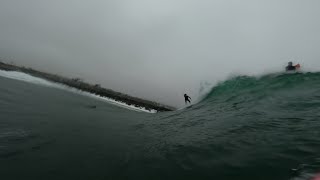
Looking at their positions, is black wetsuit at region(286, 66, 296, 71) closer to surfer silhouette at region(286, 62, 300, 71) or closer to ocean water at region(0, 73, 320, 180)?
surfer silhouette at region(286, 62, 300, 71)

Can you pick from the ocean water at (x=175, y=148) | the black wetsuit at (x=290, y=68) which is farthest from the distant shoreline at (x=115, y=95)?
the ocean water at (x=175, y=148)

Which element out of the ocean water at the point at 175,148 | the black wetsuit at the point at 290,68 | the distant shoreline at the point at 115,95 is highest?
the black wetsuit at the point at 290,68

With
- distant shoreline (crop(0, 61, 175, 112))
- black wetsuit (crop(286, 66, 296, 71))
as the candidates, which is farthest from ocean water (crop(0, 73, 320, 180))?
distant shoreline (crop(0, 61, 175, 112))

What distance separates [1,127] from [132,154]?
867cm

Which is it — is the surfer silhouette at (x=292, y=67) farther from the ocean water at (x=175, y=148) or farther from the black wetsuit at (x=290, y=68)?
the ocean water at (x=175, y=148)

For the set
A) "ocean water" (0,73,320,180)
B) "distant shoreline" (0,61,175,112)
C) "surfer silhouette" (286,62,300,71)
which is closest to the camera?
"ocean water" (0,73,320,180)

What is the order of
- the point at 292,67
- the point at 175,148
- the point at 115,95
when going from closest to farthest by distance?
1. the point at 175,148
2. the point at 292,67
3. the point at 115,95

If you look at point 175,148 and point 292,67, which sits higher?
point 292,67

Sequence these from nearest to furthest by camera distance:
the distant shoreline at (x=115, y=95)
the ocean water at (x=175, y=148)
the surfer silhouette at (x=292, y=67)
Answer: the ocean water at (x=175, y=148) → the surfer silhouette at (x=292, y=67) → the distant shoreline at (x=115, y=95)

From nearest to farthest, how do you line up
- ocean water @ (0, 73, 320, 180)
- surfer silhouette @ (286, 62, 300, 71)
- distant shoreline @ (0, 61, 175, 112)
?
ocean water @ (0, 73, 320, 180)
surfer silhouette @ (286, 62, 300, 71)
distant shoreline @ (0, 61, 175, 112)

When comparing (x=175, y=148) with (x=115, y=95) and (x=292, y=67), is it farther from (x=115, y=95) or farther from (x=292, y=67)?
(x=115, y=95)

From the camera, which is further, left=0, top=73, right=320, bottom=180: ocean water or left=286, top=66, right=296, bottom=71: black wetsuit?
left=286, top=66, right=296, bottom=71: black wetsuit

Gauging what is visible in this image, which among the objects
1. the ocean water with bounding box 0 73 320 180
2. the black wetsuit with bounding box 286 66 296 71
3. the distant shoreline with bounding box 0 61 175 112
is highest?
the black wetsuit with bounding box 286 66 296 71

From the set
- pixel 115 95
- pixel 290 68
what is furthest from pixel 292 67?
pixel 115 95
